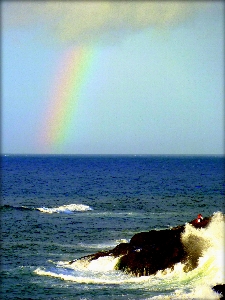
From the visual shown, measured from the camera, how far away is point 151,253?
39.4 m

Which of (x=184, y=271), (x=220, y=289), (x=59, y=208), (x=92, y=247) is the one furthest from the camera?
(x=59, y=208)

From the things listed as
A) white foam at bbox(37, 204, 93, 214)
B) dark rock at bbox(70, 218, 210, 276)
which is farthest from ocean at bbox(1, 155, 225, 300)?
dark rock at bbox(70, 218, 210, 276)

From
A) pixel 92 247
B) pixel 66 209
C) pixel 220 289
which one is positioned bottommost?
pixel 92 247

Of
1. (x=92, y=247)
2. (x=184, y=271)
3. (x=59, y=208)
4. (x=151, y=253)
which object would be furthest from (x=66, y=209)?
(x=184, y=271)

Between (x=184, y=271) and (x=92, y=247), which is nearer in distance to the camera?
(x=184, y=271)

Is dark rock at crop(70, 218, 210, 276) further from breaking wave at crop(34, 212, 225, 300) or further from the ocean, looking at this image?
the ocean

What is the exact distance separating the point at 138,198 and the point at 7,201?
77.6ft

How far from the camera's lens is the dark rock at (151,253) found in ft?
125

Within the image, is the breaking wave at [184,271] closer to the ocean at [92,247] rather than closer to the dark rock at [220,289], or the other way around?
the ocean at [92,247]

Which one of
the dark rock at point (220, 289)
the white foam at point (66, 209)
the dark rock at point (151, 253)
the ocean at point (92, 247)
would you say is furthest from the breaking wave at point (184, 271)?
the white foam at point (66, 209)

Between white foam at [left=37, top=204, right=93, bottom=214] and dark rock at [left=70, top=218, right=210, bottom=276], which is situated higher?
dark rock at [left=70, top=218, right=210, bottom=276]

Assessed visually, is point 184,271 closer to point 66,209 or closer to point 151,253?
point 151,253

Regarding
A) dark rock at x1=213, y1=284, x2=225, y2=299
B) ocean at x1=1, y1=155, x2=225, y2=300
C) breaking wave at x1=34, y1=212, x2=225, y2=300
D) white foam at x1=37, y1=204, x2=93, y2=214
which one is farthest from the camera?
white foam at x1=37, y1=204, x2=93, y2=214

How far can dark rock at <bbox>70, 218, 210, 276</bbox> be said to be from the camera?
38.2 metres
